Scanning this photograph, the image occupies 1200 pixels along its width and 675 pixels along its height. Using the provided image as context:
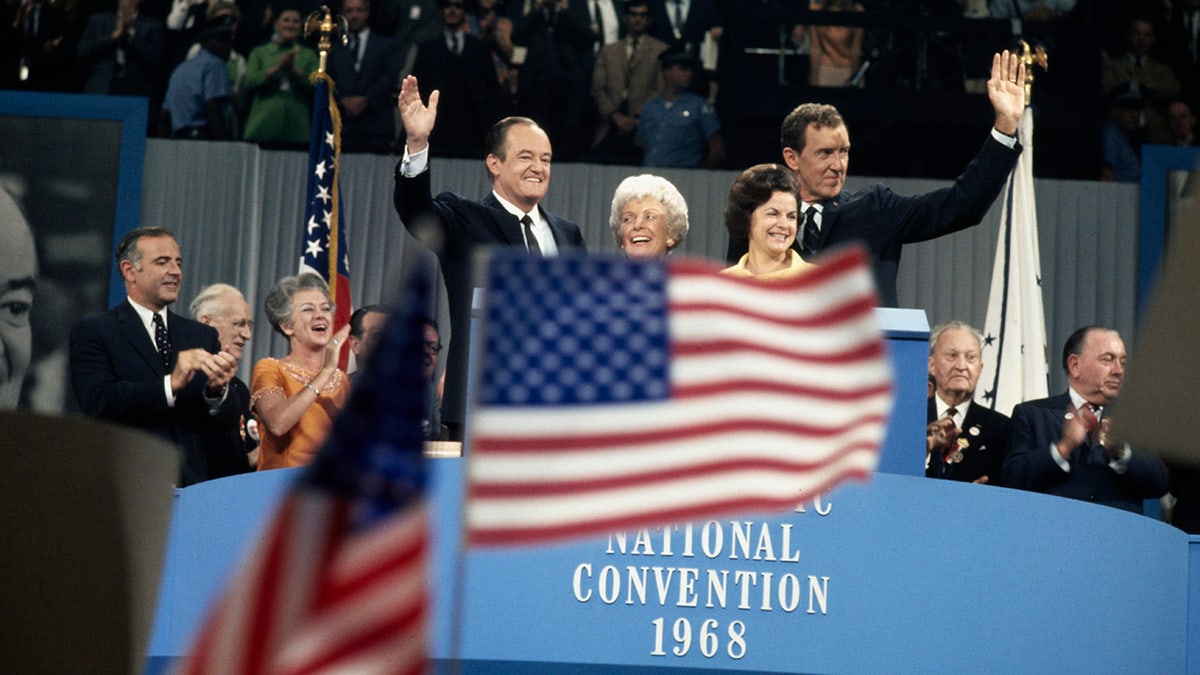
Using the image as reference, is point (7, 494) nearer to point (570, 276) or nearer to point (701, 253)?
point (570, 276)

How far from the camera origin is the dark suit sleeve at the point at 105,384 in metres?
4.62

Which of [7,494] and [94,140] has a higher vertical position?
[94,140]

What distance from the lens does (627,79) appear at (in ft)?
30.9

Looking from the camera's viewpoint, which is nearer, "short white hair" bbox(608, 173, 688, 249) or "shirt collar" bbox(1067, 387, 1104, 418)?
"short white hair" bbox(608, 173, 688, 249)

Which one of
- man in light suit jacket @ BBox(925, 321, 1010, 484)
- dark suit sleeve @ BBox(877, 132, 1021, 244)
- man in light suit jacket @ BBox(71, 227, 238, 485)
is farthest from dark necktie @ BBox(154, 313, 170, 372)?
man in light suit jacket @ BBox(925, 321, 1010, 484)

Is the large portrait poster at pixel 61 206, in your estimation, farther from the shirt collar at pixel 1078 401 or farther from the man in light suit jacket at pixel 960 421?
the shirt collar at pixel 1078 401

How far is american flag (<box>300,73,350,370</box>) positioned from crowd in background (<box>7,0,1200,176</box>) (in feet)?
5.36

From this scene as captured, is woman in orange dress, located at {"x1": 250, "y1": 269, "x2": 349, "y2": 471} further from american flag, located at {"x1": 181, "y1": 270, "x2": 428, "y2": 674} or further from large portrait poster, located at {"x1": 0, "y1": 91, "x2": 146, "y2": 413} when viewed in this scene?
large portrait poster, located at {"x1": 0, "y1": 91, "x2": 146, "y2": 413}

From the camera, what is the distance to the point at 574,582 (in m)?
3.60

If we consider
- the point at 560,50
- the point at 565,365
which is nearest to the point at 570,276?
the point at 565,365

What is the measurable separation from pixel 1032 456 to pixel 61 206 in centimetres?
588

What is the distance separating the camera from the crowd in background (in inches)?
363

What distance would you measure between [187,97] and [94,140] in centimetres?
51

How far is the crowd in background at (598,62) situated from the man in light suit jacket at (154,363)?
13.9 ft
